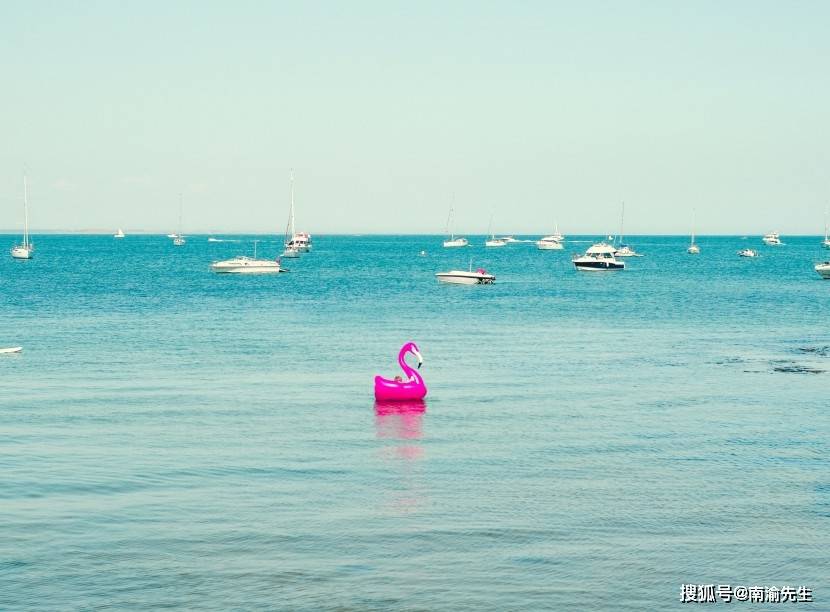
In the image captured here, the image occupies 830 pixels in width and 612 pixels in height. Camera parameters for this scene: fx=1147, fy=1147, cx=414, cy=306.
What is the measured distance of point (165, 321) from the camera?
3127 inches

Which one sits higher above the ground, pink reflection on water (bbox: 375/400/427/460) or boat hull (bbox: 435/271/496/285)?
boat hull (bbox: 435/271/496/285)

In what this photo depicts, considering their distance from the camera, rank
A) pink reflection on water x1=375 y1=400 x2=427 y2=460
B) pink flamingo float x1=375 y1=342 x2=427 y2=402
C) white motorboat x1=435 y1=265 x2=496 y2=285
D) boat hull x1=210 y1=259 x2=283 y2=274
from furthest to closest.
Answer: boat hull x1=210 y1=259 x2=283 y2=274
white motorboat x1=435 y1=265 x2=496 y2=285
pink flamingo float x1=375 y1=342 x2=427 y2=402
pink reflection on water x1=375 y1=400 x2=427 y2=460

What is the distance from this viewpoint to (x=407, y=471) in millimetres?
31828

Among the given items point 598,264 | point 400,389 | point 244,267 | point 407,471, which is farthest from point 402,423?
point 598,264

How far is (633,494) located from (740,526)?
3451 mm

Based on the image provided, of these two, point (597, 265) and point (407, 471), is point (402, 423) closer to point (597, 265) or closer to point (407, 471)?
point (407, 471)

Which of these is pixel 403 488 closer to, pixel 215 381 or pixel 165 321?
pixel 215 381

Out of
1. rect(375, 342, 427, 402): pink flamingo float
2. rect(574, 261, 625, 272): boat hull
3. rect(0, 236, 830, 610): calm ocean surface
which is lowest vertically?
rect(0, 236, 830, 610): calm ocean surface

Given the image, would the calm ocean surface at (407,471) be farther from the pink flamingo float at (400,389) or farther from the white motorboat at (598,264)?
the white motorboat at (598,264)

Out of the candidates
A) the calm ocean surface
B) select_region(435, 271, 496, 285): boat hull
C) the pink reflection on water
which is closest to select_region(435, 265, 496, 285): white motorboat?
select_region(435, 271, 496, 285): boat hull

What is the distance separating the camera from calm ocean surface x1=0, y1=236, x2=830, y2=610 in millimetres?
22438

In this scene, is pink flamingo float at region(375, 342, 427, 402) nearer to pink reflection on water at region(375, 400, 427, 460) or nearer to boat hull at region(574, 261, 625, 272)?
pink reflection on water at region(375, 400, 427, 460)

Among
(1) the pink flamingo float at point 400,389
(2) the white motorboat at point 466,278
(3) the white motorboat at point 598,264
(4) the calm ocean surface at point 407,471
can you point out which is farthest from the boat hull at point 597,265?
(1) the pink flamingo float at point 400,389

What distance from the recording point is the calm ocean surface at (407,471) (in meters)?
22.4
